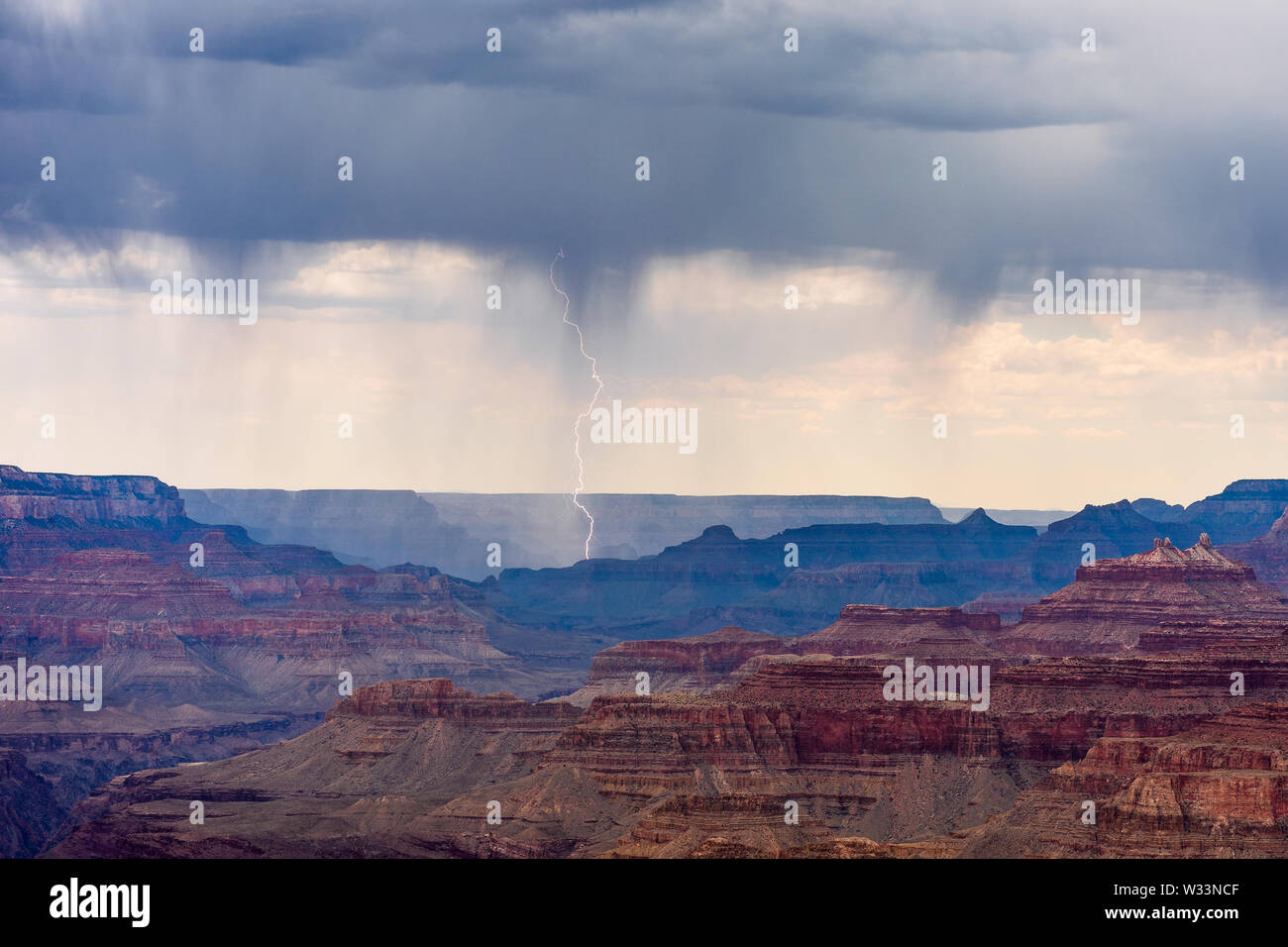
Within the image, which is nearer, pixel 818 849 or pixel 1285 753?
pixel 818 849
